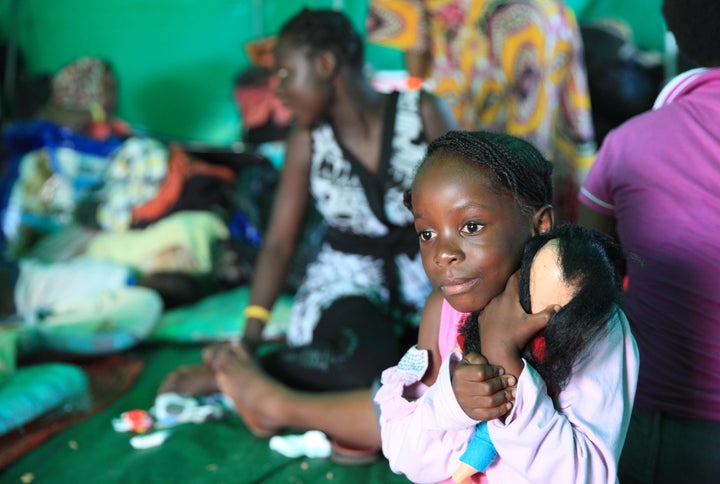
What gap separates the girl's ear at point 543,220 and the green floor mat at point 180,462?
0.76m

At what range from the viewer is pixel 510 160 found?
0.97 metres

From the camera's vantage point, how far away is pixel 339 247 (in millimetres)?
2059

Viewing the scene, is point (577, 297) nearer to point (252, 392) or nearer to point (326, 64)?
point (252, 392)

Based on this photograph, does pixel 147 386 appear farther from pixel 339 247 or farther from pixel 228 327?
pixel 339 247

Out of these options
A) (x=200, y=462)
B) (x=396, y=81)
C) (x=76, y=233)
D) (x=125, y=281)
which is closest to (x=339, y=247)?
(x=200, y=462)

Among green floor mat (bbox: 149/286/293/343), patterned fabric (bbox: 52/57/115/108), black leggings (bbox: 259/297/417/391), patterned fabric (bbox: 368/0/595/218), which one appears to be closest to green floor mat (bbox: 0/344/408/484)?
black leggings (bbox: 259/297/417/391)

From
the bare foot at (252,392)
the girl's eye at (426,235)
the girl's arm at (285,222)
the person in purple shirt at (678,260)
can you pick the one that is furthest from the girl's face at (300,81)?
the girl's eye at (426,235)

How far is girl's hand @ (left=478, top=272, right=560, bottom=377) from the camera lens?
871 millimetres

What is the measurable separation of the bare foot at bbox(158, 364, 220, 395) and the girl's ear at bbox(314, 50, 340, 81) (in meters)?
0.82

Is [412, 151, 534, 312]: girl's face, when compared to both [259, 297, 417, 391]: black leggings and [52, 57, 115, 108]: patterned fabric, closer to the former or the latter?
[259, 297, 417, 391]: black leggings

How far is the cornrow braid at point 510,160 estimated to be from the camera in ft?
3.12

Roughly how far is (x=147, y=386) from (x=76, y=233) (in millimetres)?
1118

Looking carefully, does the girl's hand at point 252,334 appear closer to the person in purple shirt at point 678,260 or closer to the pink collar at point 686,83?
the person in purple shirt at point 678,260

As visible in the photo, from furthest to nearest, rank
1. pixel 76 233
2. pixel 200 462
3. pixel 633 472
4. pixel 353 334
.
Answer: pixel 76 233, pixel 353 334, pixel 200 462, pixel 633 472
